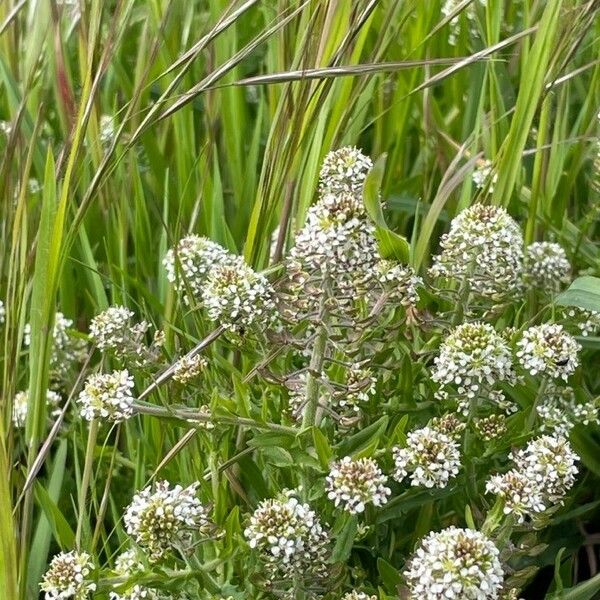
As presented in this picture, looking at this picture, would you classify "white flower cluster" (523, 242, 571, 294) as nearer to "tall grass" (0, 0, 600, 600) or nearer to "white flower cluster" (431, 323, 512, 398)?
"tall grass" (0, 0, 600, 600)

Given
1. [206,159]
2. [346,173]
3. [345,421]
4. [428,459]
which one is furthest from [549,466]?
[206,159]

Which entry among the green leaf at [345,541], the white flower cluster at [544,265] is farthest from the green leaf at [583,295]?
the green leaf at [345,541]

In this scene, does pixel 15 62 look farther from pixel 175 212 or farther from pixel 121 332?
pixel 121 332

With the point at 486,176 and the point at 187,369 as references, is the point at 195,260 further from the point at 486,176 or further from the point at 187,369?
the point at 486,176

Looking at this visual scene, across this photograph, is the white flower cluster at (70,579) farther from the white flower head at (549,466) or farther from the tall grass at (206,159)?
the white flower head at (549,466)

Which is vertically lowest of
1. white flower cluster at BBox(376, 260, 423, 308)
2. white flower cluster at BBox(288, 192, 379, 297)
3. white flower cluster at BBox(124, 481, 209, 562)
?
white flower cluster at BBox(124, 481, 209, 562)

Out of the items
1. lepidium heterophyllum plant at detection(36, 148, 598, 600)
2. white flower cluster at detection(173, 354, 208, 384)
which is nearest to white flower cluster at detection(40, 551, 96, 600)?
lepidium heterophyllum plant at detection(36, 148, 598, 600)
